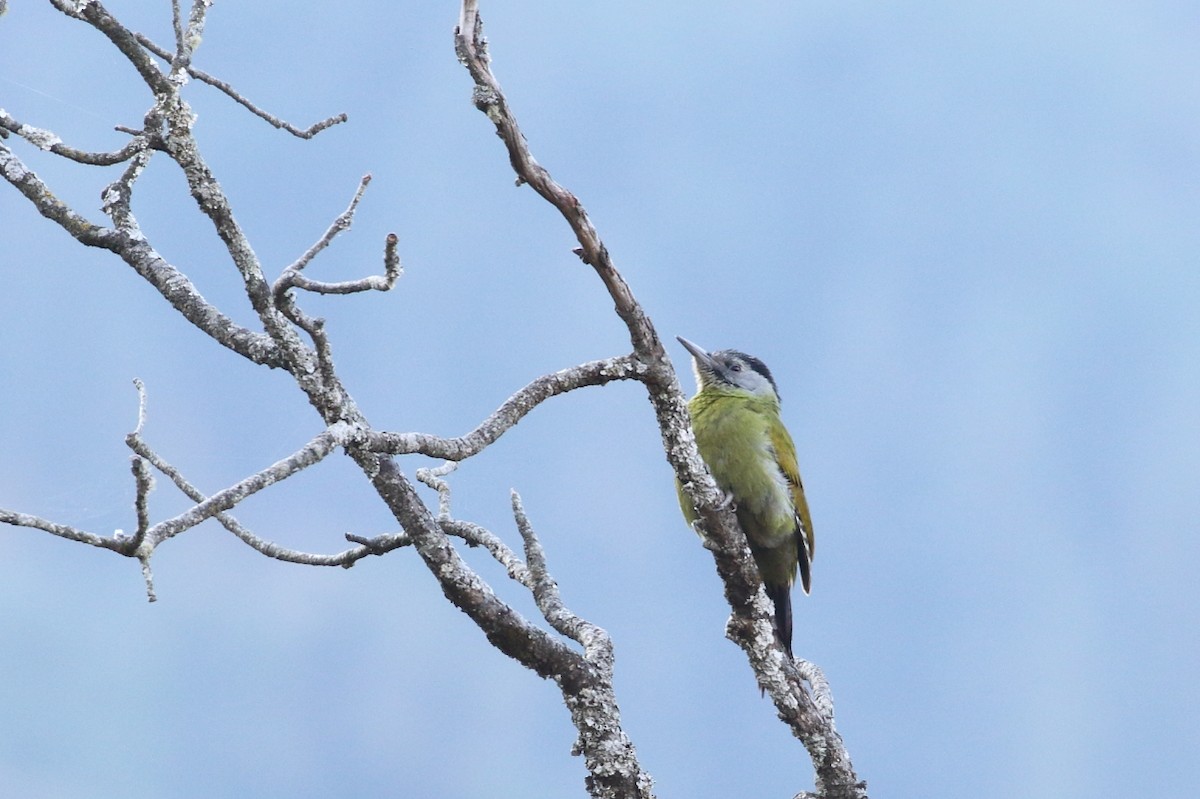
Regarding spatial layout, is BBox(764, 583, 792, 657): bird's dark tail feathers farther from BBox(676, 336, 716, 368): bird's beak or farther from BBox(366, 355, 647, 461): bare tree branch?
BBox(366, 355, 647, 461): bare tree branch

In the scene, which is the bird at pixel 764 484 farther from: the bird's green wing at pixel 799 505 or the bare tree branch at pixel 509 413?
the bare tree branch at pixel 509 413

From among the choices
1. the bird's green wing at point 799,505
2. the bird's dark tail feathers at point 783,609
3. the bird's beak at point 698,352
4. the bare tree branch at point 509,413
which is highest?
the bird's beak at point 698,352

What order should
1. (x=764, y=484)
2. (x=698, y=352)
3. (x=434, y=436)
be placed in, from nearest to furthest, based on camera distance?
1. (x=434, y=436)
2. (x=764, y=484)
3. (x=698, y=352)

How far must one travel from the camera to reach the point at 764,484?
550cm

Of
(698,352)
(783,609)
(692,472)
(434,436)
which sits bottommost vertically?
(434,436)

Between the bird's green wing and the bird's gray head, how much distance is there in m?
0.38

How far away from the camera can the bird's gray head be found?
19.9 ft

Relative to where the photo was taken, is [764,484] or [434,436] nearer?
[434,436]

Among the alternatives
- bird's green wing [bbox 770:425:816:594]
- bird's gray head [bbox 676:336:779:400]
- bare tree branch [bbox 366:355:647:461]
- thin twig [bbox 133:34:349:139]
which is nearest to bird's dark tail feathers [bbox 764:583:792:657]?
bird's green wing [bbox 770:425:816:594]

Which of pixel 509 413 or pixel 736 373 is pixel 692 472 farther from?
pixel 736 373

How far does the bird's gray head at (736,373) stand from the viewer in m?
6.08

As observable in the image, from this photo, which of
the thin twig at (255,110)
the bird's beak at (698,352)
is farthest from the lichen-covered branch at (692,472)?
the bird's beak at (698,352)

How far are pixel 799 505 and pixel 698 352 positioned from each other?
870 mm

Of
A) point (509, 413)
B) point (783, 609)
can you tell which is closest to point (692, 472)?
point (509, 413)
